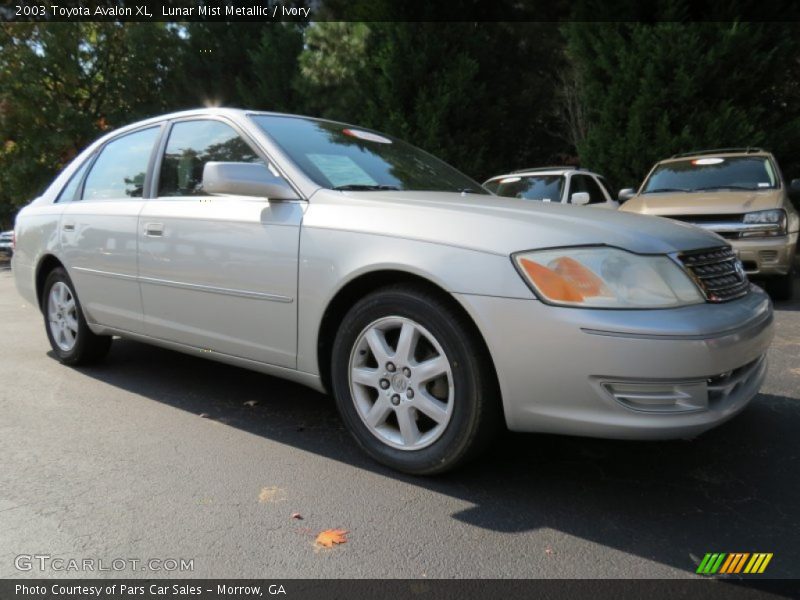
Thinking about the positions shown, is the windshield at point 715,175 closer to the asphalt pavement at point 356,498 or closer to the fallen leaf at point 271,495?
the asphalt pavement at point 356,498

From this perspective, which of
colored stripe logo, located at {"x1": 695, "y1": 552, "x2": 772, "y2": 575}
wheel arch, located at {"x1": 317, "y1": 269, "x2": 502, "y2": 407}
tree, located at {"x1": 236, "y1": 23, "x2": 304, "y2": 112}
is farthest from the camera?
tree, located at {"x1": 236, "y1": 23, "x2": 304, "y2": 112}

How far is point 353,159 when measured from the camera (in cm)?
338

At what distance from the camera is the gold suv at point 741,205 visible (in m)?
6.36

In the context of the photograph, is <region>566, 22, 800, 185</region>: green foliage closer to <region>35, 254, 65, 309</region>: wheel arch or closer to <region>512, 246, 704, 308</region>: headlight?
<region>512, 246, 704, 308</region>: headlight

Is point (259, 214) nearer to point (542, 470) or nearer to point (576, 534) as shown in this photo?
point (542, 470)

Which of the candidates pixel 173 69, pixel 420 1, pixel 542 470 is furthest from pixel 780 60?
pixel 173 69

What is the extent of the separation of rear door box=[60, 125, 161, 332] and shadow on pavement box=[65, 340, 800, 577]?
2.46 ft

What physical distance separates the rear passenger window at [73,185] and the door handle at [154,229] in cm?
126

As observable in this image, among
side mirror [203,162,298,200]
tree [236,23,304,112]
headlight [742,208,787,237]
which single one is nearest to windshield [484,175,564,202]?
headlight [742,208,787,237]

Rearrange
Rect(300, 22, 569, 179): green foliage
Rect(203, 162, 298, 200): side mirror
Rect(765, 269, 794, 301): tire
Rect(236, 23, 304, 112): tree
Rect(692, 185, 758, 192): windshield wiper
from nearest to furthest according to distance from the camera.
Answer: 1. Rect(203, 162, 298, 200): side mirror
2. Rect(765, 269, 794, 301): tire
3. Rect(692, 185, 758, 192): windshield wiper
4. Rect(300, 22, 569, 179): green foliage
5. Rect(236, 23, 304, 112): tree

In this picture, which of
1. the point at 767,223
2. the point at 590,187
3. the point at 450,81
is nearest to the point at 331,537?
the point at 767,223

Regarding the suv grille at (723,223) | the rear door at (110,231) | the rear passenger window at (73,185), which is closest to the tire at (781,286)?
the suv grille at (723,223)

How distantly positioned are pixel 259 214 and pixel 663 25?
33.6 feet

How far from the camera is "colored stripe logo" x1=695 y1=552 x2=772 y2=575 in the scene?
203 cm
